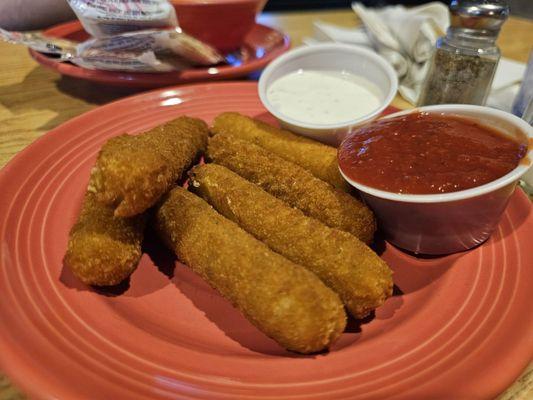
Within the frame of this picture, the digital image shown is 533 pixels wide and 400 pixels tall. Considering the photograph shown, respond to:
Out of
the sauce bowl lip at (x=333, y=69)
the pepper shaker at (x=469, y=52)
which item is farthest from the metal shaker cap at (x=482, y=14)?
the sauce bowl lip at (x=333, y=69)

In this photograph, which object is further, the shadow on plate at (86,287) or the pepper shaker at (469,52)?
the pepper shaker at (469,52)

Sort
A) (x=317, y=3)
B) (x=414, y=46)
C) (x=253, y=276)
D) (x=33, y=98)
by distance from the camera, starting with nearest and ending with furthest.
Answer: (x=253, y=276) → (x=33, y=98) → (x=414, y=46) → (x=317, y=3)

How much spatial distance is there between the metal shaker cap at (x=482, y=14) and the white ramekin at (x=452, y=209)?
1.71ft

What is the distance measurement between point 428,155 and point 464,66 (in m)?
0.76

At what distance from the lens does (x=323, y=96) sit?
1.97 meters

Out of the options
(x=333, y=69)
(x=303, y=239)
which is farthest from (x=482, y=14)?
(x=303, y=239)

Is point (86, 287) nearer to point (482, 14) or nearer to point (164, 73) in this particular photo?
point (164, 73)

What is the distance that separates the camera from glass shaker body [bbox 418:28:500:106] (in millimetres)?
1864

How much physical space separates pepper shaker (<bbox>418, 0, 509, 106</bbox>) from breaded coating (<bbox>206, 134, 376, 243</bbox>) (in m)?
0.84

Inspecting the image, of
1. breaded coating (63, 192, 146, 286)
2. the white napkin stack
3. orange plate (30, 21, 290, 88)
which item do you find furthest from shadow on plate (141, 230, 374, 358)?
the white napkin stack

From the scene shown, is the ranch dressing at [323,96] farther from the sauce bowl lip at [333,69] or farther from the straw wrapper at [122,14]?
the straw wrapper at [122,14]

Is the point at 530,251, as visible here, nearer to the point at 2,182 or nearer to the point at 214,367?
the point at 214,367

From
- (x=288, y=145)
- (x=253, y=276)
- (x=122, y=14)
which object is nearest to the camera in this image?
(x=253, y=276)

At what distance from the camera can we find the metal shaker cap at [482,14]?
181cm
